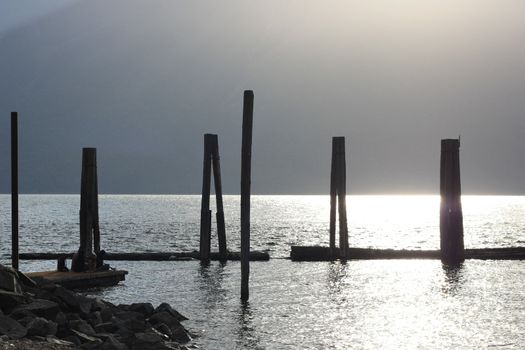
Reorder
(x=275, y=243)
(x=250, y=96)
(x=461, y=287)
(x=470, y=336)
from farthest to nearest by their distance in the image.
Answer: (x=275, y=243)
(x=461, y=287)
(x=250, y=96)
(x=470, y=336)

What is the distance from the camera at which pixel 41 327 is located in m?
11.5

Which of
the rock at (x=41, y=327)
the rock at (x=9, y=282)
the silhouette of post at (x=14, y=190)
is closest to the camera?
the rock at (x=41, y=327)

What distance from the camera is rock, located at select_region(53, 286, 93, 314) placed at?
13.6 meters

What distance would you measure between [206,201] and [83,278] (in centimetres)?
783

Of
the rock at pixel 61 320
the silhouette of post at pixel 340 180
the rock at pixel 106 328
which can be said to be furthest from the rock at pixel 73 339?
the silhouette of post at pixel 340 180

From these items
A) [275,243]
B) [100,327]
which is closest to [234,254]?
[100,327]

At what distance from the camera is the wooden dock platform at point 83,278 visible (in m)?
19.2

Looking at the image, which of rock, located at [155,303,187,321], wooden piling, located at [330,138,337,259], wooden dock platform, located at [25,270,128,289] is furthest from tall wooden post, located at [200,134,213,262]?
rock, located at [155,303,187,321]

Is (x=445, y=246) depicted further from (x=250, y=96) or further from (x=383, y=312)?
(x=250, y=96)

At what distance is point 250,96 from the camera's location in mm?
16875

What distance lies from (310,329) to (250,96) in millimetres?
5283

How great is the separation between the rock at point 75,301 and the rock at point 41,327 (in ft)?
5.13

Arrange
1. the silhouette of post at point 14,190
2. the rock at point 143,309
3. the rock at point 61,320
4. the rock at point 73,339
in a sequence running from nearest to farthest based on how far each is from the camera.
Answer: the rock at point 73,339 < the rock at point 61,320 < the rock at point 143,309 < the silhouette of post at point 14,190

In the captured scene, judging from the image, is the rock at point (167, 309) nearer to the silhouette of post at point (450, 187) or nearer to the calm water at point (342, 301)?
the calm water at point (342, 301)
